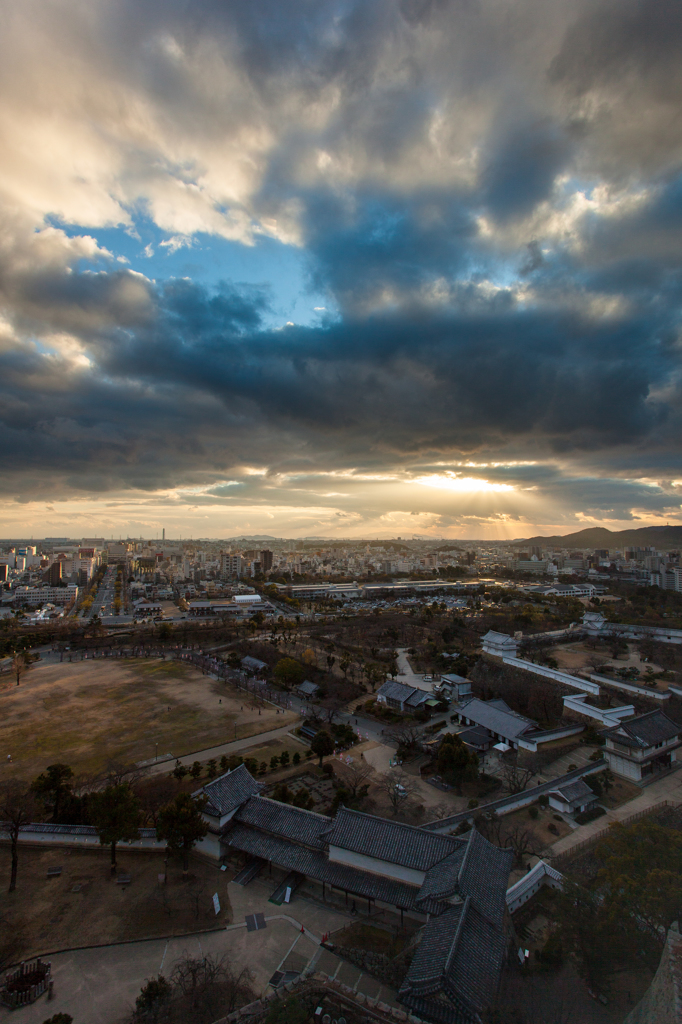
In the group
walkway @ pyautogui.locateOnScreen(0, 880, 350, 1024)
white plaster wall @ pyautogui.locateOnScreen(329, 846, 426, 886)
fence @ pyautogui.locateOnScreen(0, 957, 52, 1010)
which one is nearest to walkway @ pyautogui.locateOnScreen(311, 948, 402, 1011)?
walkway @ pyautogui.locateOnScreen(0, 880, 350, 1024)

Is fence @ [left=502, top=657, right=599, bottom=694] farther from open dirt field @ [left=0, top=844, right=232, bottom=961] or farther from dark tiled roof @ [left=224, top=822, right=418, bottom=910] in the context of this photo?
open dirt field @ [left=0, top=844, right=232, bottom=961]

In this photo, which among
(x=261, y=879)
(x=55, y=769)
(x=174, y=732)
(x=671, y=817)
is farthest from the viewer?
(x=174, y=732)

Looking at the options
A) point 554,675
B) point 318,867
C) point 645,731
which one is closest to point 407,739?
point 645,731

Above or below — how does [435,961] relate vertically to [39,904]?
above

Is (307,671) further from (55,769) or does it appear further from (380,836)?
(380,836)

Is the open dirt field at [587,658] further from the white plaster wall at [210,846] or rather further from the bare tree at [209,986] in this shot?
the bare tree at [209,986]

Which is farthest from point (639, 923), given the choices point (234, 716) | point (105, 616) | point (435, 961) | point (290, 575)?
point (290, 575)
